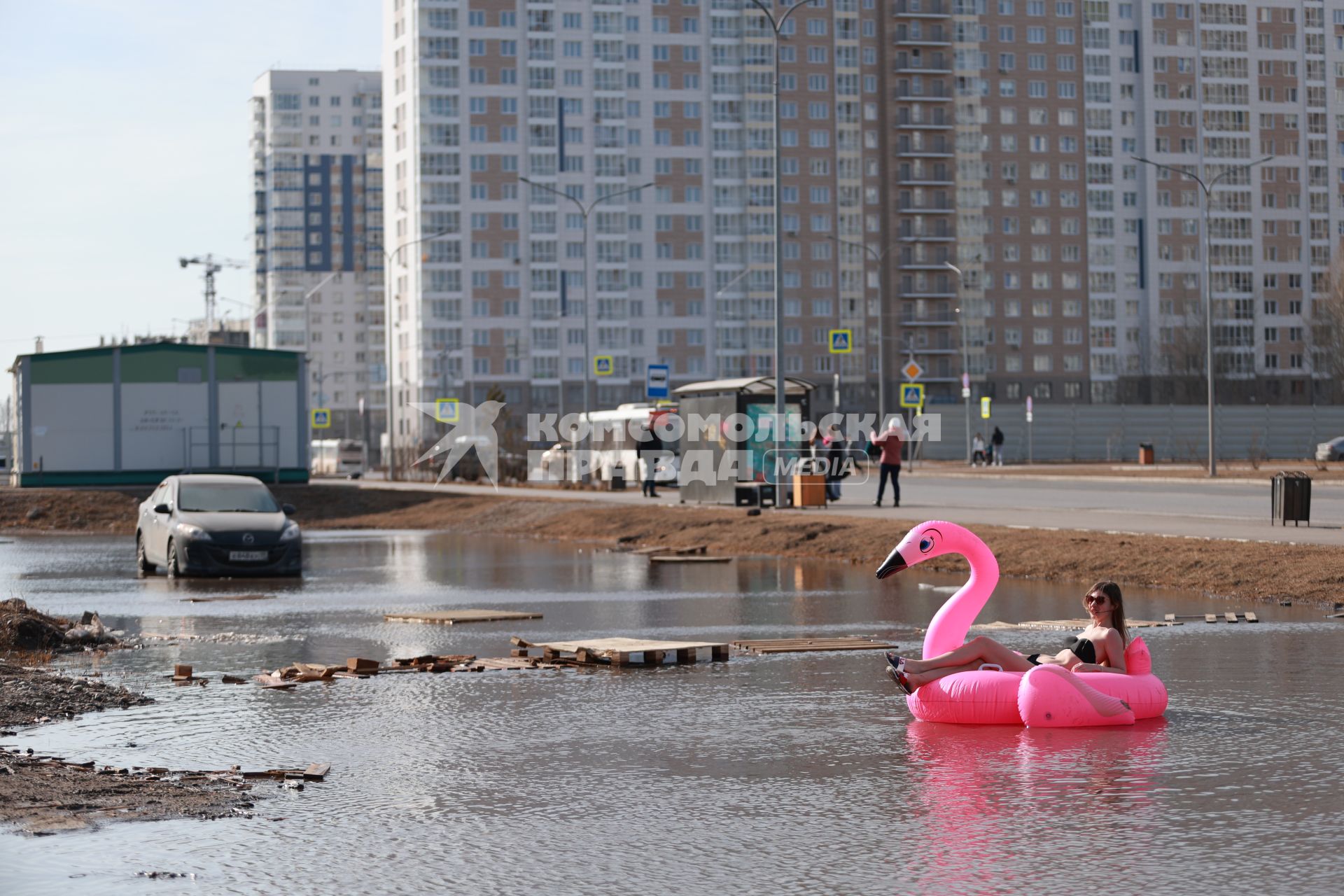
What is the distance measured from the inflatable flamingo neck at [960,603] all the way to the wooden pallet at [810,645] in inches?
132

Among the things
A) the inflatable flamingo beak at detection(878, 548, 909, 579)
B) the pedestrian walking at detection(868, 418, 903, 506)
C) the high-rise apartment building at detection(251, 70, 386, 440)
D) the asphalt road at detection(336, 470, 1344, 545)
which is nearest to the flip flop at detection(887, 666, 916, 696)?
the inflatable flamingo beak at detection(878, 548, 909, 579)

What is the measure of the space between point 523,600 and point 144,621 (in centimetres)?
428

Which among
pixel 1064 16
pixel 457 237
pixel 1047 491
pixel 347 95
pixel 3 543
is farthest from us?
pixel 347 95

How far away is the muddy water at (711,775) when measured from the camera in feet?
21.9

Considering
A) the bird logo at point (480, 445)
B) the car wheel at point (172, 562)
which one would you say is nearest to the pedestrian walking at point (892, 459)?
the car wheel at point (172, 562)

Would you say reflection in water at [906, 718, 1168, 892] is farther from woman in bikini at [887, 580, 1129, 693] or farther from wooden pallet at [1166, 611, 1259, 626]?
wooden pallet at [1166, 611, 1259, 626]

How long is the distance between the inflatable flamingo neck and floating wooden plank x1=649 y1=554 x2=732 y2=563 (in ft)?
51.5

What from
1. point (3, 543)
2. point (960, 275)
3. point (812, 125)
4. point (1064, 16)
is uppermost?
point (1064, 16)

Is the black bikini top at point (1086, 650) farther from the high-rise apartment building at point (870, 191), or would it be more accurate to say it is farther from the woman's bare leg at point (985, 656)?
the high-rise apartment building at point (870, 191)

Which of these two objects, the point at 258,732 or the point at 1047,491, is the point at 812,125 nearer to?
the point at 1047,491

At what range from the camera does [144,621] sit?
58.5ft

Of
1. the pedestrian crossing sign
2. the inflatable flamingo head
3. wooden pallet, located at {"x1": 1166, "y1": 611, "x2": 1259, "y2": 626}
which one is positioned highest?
the pedestrian crossing sign

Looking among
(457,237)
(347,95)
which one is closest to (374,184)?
(347,95)

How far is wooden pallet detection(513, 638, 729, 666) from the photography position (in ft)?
44.8
